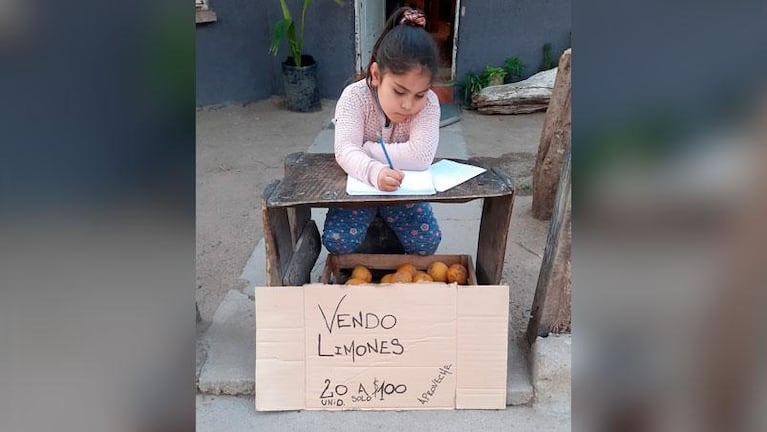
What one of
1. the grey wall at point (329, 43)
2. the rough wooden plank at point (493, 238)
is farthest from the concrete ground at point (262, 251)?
the grey wall at point (329, 43)

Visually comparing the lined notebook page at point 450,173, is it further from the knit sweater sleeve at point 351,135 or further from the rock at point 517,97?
the rock at point 517,97

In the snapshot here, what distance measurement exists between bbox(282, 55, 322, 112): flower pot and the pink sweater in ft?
13.6

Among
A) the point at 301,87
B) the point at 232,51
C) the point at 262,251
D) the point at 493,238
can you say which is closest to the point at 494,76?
the point at 301,87

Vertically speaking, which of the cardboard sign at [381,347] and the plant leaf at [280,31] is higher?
the plant leaf at [280,31]

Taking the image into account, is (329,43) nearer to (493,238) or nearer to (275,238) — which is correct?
(493,238)

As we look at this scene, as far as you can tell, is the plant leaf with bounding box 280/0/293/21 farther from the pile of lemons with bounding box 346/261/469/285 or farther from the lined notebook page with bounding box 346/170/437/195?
the lined notebook page with bounding box 346/170/437/195

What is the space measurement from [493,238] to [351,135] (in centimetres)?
61

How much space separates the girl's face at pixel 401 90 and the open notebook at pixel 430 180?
0.20m

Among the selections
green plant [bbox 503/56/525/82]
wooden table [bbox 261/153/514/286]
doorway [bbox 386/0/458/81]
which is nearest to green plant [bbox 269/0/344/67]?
green plant [bbox 503/56/525/82]

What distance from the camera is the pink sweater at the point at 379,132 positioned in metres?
2.39
